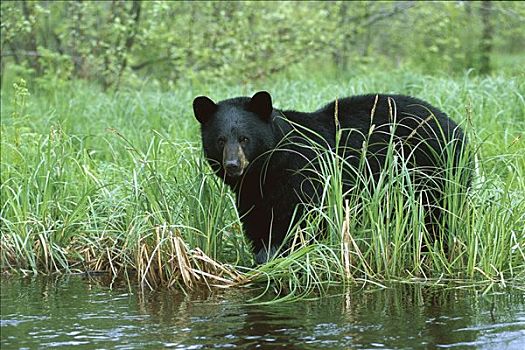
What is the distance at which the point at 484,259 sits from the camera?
5.30 m

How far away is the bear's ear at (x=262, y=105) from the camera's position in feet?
18.0

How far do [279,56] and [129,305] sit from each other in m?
11.4

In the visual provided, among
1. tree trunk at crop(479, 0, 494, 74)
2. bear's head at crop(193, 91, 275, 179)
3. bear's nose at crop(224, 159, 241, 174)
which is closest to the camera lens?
bear's nose at crop(224, 159, 241, 174)

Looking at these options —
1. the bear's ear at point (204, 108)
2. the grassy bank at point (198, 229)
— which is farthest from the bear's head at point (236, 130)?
the grassy bank at point (198, 229)

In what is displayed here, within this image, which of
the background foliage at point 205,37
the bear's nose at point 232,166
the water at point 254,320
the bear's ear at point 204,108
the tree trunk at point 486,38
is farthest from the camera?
the tree trunk at point 486,38

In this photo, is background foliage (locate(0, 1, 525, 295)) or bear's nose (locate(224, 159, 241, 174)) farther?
background foliage (locate(0, 1, 525, 295))

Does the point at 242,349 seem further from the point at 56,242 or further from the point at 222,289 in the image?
the point at 56,242

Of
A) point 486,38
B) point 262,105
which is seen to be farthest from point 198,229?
point 486,38

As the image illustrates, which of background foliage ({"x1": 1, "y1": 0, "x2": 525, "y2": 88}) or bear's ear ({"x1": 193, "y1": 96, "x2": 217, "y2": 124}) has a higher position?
background foliage ({"x1": 1, "y1": 0, "x2": 525, "y2": 88})

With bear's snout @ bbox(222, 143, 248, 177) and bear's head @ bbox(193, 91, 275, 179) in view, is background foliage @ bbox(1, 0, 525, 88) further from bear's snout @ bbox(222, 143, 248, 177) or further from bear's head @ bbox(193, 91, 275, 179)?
bear's snout @ bbox(222, 143, 248, 177)

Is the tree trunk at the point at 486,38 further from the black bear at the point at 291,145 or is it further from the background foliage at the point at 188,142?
the black bear at the point at 291,145

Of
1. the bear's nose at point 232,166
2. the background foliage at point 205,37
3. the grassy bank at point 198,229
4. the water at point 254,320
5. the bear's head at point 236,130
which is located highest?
the background foliage at point 205,37

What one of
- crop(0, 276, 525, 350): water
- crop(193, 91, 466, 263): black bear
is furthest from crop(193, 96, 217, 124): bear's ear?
crop(0, 276, 525, 350): water

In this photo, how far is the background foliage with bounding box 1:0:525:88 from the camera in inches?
552
